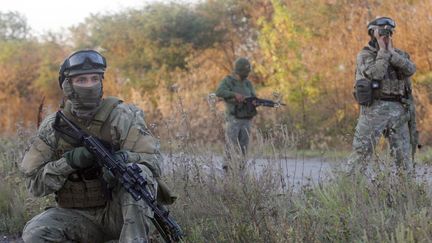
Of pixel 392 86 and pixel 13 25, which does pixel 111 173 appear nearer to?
pixel 392 86

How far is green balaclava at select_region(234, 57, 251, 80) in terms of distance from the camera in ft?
28.7

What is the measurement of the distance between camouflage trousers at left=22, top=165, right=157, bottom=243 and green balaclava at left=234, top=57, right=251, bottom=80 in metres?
5.02

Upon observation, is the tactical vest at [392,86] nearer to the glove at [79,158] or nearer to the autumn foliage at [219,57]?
the autumn foliage at [219,57]

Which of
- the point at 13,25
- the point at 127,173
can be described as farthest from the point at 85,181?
the point at 13,25

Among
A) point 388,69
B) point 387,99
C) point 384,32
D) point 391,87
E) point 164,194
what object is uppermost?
point 384,32

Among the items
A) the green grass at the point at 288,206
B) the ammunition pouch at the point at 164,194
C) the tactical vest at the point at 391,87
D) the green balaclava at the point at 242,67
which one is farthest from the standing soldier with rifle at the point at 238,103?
the ammunition pouch at the point at 164,194

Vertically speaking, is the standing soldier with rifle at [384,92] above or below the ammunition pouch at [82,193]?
above

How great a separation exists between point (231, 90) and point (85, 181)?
16.8ft

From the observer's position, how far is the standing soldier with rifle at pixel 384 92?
18.9ft

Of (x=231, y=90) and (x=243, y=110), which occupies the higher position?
(x=231, y=90)

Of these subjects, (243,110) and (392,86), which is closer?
(392,86)

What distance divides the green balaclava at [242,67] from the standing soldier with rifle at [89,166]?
4.78 metres

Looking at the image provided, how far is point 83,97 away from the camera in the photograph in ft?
12.8

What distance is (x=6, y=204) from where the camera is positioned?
6035 millimetres
